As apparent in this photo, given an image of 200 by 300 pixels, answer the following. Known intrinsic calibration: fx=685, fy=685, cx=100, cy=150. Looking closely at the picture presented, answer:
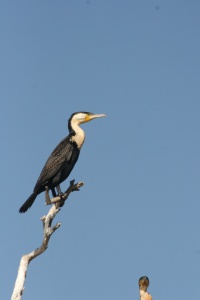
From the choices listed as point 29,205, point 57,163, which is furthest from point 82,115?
point 29,205

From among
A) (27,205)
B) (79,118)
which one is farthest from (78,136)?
(27,205)

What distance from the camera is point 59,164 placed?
1075 cm

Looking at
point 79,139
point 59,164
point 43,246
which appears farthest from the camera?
point 79,139

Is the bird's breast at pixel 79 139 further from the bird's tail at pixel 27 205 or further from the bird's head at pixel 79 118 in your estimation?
the bird's tail at pixel 27 205

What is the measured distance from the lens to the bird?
1069 cm

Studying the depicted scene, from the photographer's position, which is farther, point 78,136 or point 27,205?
point 78,136

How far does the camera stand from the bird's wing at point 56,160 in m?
10.7

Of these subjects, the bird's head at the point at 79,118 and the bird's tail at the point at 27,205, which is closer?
the bird's tail at the point at 27,205

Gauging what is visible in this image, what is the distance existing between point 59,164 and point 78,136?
68 centimetres

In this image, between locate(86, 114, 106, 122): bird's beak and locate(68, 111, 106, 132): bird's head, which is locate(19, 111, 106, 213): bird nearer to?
locate(68, 111, 106, 132): bird's head

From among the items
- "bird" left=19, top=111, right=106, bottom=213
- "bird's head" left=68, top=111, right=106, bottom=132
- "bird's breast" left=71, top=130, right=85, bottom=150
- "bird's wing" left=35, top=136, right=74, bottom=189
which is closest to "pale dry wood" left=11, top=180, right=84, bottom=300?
"bird" left=19, top=111, right=106, bottom=213

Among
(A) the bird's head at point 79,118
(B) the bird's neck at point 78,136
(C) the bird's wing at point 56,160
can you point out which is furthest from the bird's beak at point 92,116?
(C) the bird's wing at point 56,160

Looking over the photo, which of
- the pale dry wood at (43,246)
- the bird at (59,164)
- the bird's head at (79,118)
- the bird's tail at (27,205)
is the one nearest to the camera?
the pale dry wood at (43,246)

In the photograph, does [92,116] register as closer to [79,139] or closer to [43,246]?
[79,139]
